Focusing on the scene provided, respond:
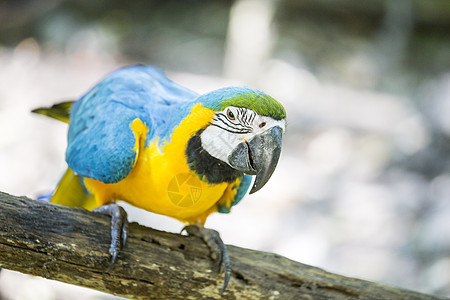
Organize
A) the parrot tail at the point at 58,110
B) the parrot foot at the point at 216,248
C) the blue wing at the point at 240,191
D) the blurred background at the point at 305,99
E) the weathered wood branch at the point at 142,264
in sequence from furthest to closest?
the blurred background at the point at 305,99 → the parrot tail at the point at 58,110 → the blue wing at the point at 240,191 → the parrot foot at the point at 216,248 → the weathered wood branch at the point at 142,264

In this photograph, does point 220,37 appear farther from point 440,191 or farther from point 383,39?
point 440,191

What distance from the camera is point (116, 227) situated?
1.99 meters

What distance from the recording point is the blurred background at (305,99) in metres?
4.53

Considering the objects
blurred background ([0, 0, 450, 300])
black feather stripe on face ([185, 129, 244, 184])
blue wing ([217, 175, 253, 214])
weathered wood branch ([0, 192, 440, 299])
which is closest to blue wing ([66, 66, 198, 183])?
black feather stripe on face ([185, 129, 244, 184])

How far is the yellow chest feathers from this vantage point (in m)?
2.00

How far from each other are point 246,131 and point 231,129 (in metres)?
0.06

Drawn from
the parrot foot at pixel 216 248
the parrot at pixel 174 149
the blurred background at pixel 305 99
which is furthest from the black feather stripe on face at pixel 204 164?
the blurred background at pixel 305 99

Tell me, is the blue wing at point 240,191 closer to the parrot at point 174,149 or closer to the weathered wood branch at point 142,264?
the parrot at point 174,149

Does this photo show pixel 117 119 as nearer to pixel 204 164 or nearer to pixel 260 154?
pixel 204 164

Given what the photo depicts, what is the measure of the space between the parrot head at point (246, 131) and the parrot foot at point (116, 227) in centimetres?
47

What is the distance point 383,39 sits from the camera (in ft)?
24.1

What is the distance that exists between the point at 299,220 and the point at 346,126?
171 centimetres

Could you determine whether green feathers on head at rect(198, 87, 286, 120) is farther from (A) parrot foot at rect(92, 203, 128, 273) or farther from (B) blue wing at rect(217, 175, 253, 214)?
(A) parrot foot at rect(92, 203, 128, 273)

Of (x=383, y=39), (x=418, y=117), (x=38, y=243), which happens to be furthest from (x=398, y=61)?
(x=38, y=243)
